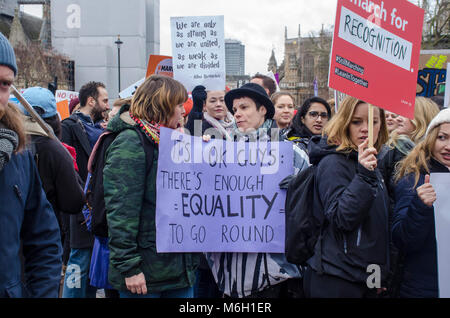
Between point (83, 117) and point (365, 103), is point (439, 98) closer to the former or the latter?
point (365, 103)

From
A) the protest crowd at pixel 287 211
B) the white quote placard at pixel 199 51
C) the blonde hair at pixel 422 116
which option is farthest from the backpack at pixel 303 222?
the white quote placard at pixel 199 51

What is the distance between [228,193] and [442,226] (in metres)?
1.33

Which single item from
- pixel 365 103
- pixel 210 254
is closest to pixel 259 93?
pixel 365 103

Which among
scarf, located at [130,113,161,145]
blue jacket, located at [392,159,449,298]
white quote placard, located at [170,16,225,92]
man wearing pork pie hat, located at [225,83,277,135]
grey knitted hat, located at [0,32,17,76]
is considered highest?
white quote placard, located at [170,16,225,92]

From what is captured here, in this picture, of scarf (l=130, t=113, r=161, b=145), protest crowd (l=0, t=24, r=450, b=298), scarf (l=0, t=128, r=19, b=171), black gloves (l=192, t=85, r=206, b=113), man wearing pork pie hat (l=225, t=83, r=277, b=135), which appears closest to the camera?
scarf (l=0, t=128, r=19, b=171)

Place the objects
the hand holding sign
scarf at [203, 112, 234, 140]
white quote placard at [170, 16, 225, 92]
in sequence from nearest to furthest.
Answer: the hand holding sign
white quote placard at [170, 16, 225, 92]
scarf at [203, 112, 234, 140]

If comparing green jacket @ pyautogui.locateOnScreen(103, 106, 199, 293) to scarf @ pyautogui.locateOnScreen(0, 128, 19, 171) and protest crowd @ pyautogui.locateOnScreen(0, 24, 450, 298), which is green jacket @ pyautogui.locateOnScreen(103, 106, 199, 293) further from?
scarf @ pyautogui.locateOnScreen(0, 128, 19, 171)

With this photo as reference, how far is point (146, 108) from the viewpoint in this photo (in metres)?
2.88

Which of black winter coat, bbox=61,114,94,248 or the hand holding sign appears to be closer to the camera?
the hand holding sign

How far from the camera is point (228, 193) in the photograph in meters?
3.15

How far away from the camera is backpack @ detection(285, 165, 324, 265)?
2682 millimetres

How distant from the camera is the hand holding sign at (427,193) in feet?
8.49

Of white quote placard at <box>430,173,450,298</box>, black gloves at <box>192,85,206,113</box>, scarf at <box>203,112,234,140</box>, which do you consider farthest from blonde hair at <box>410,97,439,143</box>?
black gloves at <box>192,85,206,113</box>

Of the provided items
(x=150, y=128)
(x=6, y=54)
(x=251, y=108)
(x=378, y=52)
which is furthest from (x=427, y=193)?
(x=6, y=54)
